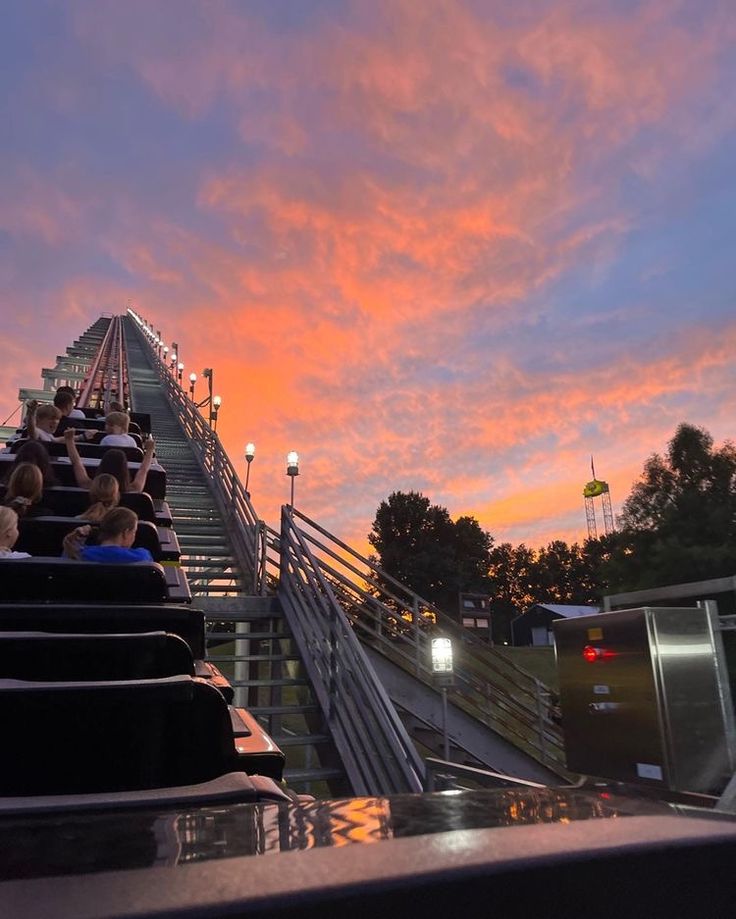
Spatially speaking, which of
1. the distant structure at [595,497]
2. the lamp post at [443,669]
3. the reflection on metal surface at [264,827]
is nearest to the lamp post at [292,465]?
the lamp post at [443,669]

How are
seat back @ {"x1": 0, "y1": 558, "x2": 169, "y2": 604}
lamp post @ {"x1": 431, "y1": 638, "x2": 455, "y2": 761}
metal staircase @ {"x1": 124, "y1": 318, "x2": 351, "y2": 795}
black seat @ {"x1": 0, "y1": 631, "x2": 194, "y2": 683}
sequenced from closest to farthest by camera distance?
black seat @ {"x1": 0, "y1": 631, "x2": 194, "y2": 683} → seat back @ {"x1": 0, "y1": 558, "x2": 169, "y2": 604} → metal staircase @ {"x1": 124, "y1": 318, "x2": 351, "y2": 795} → lamp post @ {"x1": 431, "y1": 638, "x2": 455, "y2": 761}

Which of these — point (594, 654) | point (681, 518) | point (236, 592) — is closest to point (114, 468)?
point (236, 592)

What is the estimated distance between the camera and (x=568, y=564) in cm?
8825

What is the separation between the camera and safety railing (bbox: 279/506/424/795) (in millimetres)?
4379

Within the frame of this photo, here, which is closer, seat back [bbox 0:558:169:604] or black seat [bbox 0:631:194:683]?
black seat [bbox 0:631:194:683]

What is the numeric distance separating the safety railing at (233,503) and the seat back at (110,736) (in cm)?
613

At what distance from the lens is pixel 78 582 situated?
118 inches

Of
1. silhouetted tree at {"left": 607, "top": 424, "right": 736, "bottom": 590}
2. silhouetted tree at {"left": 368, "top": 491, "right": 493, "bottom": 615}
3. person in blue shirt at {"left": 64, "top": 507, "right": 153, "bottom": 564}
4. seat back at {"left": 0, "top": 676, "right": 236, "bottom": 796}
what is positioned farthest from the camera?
silhouetted tree at {"left": 368, "top": 491, "right": 493, "bottom": 615}

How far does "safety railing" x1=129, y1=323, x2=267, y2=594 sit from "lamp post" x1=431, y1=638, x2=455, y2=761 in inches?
99.0

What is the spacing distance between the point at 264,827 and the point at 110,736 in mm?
983

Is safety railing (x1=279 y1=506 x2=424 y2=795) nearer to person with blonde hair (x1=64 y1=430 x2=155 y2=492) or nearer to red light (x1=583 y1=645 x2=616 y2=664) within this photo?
red light (x1=583 y1=645 x2=616 y2=664)

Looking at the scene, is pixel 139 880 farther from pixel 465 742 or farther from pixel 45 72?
pixel 45 72

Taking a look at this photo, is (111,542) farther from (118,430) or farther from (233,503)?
(233,503)

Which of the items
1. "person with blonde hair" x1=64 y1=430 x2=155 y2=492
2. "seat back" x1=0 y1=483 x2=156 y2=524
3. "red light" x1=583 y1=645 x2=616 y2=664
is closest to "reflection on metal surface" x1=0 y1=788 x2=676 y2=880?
"red light" x1=583 y1=645 x2=616 y2=664
